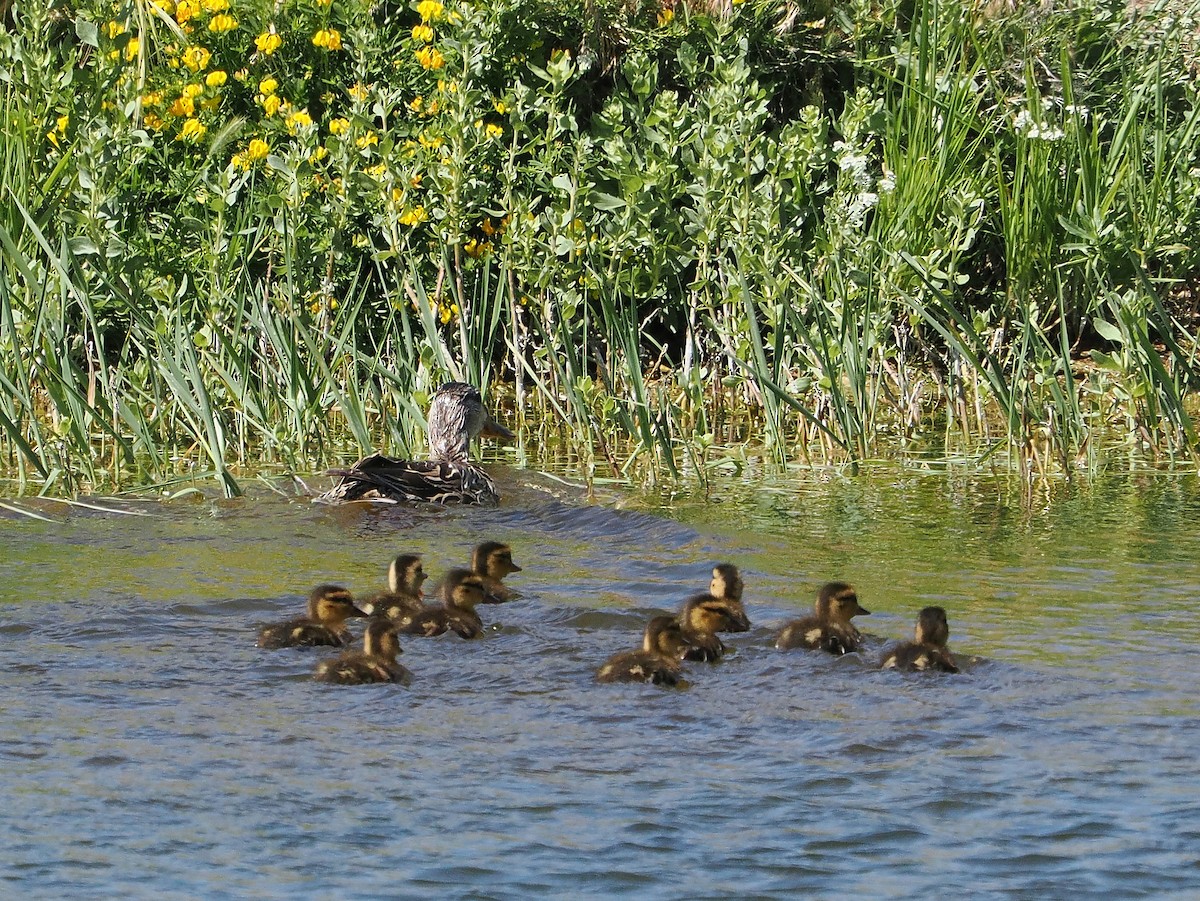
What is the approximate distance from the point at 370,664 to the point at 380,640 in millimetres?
93

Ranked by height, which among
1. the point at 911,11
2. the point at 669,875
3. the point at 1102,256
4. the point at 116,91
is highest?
the point at 911,11

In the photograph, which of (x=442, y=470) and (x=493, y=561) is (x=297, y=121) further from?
(x=493, y=561)

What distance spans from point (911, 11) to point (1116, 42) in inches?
47.9

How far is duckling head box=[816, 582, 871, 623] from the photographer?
5297 mm

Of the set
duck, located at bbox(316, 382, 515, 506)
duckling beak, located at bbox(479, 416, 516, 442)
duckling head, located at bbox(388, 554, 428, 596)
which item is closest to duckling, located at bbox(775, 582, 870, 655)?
duckling head, located at bbox(388, 554, 428, 596)

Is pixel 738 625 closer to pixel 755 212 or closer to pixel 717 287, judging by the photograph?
pixel 755 212

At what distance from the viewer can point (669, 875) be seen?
11.7 ft

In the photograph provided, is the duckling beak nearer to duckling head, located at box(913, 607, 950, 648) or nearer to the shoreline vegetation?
the shoreline vegetation

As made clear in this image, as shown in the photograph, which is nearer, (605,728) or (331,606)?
(605,728)

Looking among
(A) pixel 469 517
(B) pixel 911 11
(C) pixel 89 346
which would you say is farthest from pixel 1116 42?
(C) pixel 89 346

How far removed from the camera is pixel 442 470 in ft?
24.8

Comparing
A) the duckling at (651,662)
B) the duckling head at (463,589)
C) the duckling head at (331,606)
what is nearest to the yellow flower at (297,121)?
the duckling head at (463,589)

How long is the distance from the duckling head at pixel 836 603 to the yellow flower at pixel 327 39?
581 cm

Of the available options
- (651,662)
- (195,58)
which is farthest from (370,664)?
(195,58)
